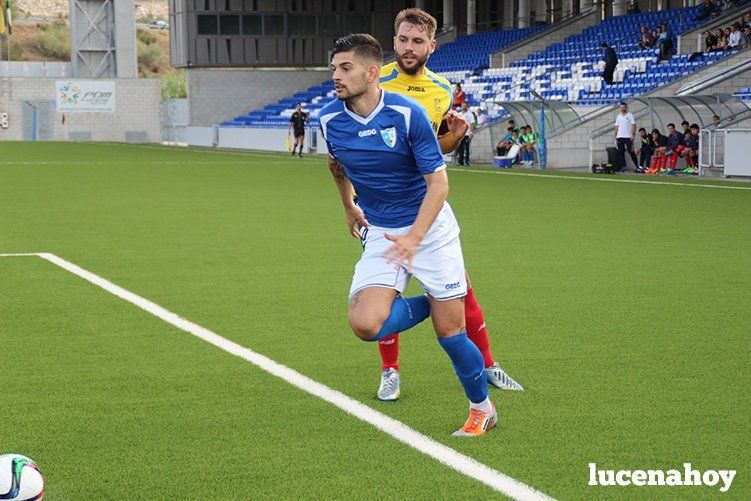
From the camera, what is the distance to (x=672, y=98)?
28.9m

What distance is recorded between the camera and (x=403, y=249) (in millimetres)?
5539

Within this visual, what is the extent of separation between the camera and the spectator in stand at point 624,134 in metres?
28.5

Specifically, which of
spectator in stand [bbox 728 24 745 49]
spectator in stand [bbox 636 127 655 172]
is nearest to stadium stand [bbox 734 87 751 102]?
spectator in stand [bbox 636 127 655 172]

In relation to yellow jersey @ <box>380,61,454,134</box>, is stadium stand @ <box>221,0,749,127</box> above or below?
above

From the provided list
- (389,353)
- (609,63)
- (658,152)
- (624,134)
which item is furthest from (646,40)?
(389,353)

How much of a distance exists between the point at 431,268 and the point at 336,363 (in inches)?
74.5

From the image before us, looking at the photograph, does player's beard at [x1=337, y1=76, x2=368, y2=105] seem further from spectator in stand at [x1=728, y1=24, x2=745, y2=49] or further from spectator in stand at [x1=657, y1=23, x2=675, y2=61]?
spectator in stand at [x1=657, y1=23, x2=675, y2=61]

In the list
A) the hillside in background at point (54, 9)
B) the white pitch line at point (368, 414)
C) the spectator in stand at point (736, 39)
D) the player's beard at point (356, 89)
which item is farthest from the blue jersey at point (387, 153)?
the hillside in background at point (54, 9)

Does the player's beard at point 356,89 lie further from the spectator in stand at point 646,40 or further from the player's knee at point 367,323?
the spectator in stand at point 646,40

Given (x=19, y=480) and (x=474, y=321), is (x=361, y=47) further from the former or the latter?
(x=19, y=480)

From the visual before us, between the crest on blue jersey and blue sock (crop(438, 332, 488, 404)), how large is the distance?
956mm

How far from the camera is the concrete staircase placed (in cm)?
4706

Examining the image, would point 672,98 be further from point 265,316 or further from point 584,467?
point 584,467

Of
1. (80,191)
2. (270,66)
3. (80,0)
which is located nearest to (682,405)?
(80,191)
